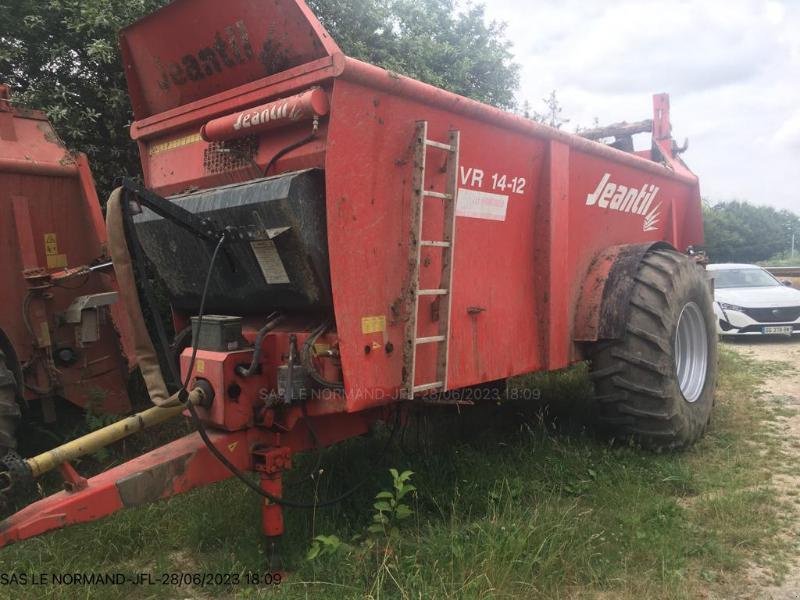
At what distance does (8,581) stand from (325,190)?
2.23 meters

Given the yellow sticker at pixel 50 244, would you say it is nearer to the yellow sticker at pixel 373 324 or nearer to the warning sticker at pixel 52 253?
the warning sticker at pixel 52 253

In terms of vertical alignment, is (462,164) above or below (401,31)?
below

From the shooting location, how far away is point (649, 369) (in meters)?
Answer: 4.09

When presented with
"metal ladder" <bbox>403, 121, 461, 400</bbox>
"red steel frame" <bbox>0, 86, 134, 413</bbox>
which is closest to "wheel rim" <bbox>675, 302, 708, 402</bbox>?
"metal ladder" <bbox>403, 121, 461, 400</bbox>

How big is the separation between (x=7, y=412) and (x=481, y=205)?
281 centimetres

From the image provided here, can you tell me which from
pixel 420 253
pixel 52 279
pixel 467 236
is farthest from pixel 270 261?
pixel 52 279

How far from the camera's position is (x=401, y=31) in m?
9.52

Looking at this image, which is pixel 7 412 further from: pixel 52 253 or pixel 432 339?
pixel 432 339

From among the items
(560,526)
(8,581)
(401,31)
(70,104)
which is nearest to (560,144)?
(560,526)

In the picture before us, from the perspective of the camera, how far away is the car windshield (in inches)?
466

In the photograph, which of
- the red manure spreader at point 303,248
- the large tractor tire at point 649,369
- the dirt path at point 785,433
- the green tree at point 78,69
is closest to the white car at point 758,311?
the dirt path at point 785,433

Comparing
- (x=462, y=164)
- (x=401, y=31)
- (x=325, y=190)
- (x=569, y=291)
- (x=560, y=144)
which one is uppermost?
(x=401, y=31)

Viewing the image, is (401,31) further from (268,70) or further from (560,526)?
(560,526)

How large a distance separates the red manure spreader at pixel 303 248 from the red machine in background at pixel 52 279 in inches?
46.0
